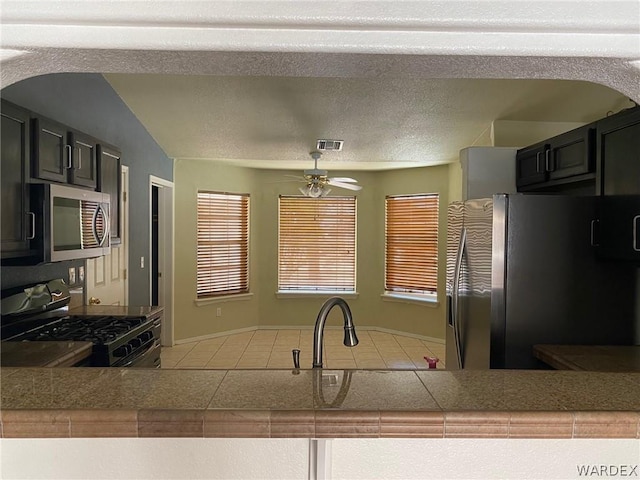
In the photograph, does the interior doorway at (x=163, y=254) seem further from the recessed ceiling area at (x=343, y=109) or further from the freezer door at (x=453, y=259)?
the freezer door at (x=453, y=259)

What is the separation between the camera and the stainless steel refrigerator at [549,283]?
2.39 m

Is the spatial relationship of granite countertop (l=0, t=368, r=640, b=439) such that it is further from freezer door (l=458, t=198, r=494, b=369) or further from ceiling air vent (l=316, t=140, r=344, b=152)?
ceiling air vent (l=316, t=140, r=344, b=152)

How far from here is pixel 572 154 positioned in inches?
107

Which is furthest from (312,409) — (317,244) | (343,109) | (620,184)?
(317,244)

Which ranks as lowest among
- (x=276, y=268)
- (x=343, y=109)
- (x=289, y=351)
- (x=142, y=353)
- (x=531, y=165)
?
(x=289, y=351)

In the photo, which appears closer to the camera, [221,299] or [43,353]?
[43,353]

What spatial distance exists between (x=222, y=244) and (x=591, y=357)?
15.7 feet

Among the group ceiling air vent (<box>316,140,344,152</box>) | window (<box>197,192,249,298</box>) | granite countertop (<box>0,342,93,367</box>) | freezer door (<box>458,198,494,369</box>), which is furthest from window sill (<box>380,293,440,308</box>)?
granite countertop (<box>0,342,93,367</box>)

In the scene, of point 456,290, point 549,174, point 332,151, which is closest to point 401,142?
point 332,151

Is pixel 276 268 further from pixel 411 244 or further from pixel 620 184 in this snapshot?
pixel 620 184

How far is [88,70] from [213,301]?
514 cm

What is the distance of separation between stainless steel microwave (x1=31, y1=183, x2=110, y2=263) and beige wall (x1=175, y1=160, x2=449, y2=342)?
2.82m

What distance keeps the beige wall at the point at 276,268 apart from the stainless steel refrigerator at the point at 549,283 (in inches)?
134

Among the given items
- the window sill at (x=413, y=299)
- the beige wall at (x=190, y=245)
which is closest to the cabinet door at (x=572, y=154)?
the window sill at (x=413, y=299)
